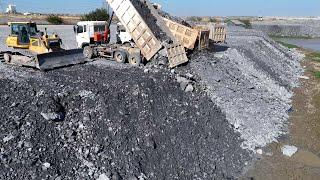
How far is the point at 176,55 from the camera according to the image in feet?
57.3

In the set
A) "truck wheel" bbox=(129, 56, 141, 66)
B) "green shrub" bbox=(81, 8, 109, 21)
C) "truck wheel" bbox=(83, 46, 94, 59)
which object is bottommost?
"truck wheel" bbox=(129, 56, 141, 66)

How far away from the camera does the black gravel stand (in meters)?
9.71

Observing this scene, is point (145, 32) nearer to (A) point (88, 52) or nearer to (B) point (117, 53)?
(B) point (117, 53)

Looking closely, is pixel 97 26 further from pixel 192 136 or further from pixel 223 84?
pixel 192 136

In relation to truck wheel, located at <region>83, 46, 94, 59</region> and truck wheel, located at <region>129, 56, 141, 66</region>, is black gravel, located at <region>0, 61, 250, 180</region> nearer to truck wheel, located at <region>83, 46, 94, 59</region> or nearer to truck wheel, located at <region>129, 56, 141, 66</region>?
truck wheel, located at <region>129, 56, 141, 66</region>

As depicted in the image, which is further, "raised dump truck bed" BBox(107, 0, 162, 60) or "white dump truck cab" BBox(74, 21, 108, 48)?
"white dump truck cab" BBox(74, 21, 108, 48)

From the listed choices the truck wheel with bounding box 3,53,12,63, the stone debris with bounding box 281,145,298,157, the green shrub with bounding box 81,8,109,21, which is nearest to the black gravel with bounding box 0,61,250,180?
the stone debris with bounding box 281,145,298,157

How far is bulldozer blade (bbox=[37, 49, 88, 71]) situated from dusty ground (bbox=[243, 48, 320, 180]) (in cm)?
922

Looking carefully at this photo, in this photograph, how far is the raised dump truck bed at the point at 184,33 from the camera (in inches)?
758

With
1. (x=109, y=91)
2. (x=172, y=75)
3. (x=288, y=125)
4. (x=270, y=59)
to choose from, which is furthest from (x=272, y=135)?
(x=270, y=59)

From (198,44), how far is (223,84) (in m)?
3.72

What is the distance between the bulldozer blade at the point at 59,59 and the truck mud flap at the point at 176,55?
4.21m

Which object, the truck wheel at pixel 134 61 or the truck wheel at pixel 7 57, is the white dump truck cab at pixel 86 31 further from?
the truck wheel at pixel 7 57

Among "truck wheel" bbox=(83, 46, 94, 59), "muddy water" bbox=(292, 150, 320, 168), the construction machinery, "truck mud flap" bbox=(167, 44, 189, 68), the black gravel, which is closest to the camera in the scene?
the black gravel
